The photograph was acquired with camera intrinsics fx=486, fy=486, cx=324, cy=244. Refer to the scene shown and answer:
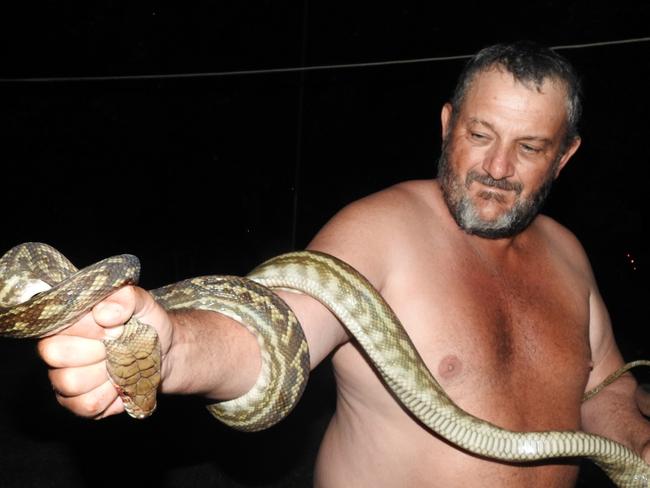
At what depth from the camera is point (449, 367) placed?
2162mm

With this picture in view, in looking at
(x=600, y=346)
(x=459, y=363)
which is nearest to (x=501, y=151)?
(x=459, y=363)

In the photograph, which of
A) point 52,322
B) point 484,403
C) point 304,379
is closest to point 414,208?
point 484,403

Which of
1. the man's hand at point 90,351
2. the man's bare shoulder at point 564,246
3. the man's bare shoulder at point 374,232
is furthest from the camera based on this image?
the man's bare shoulder at point 564,246

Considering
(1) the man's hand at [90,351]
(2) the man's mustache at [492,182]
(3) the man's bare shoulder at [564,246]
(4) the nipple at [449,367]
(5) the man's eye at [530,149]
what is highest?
(5) the man's eye at [530,149]

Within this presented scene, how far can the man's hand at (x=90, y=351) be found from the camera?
1.12 m

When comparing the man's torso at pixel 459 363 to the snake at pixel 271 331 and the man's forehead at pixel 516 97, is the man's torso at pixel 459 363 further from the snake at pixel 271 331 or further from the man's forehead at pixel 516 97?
the man's forehead at pixel 516 97

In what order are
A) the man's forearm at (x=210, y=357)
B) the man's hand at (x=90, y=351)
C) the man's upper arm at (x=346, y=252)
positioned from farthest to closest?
the man's upper arm at (x=346, y=252) → the man's forearm at (x=210, y=357) → the man's hand at (x=90, y=351)

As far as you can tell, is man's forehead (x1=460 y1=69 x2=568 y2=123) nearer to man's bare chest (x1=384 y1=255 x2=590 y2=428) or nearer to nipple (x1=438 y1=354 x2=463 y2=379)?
man's bare chest (x1=384 y1=255 x2=590 y2=428)

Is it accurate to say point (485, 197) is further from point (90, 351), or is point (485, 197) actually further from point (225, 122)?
point (225, 122)

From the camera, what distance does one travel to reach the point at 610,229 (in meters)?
8.30

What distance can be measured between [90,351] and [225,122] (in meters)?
8.16

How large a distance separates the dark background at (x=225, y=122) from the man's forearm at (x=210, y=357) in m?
4.29

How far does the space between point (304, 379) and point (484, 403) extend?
0.94 metres

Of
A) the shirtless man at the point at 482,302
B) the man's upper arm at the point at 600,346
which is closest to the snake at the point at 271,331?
the shirtless man at the point at 482,302
